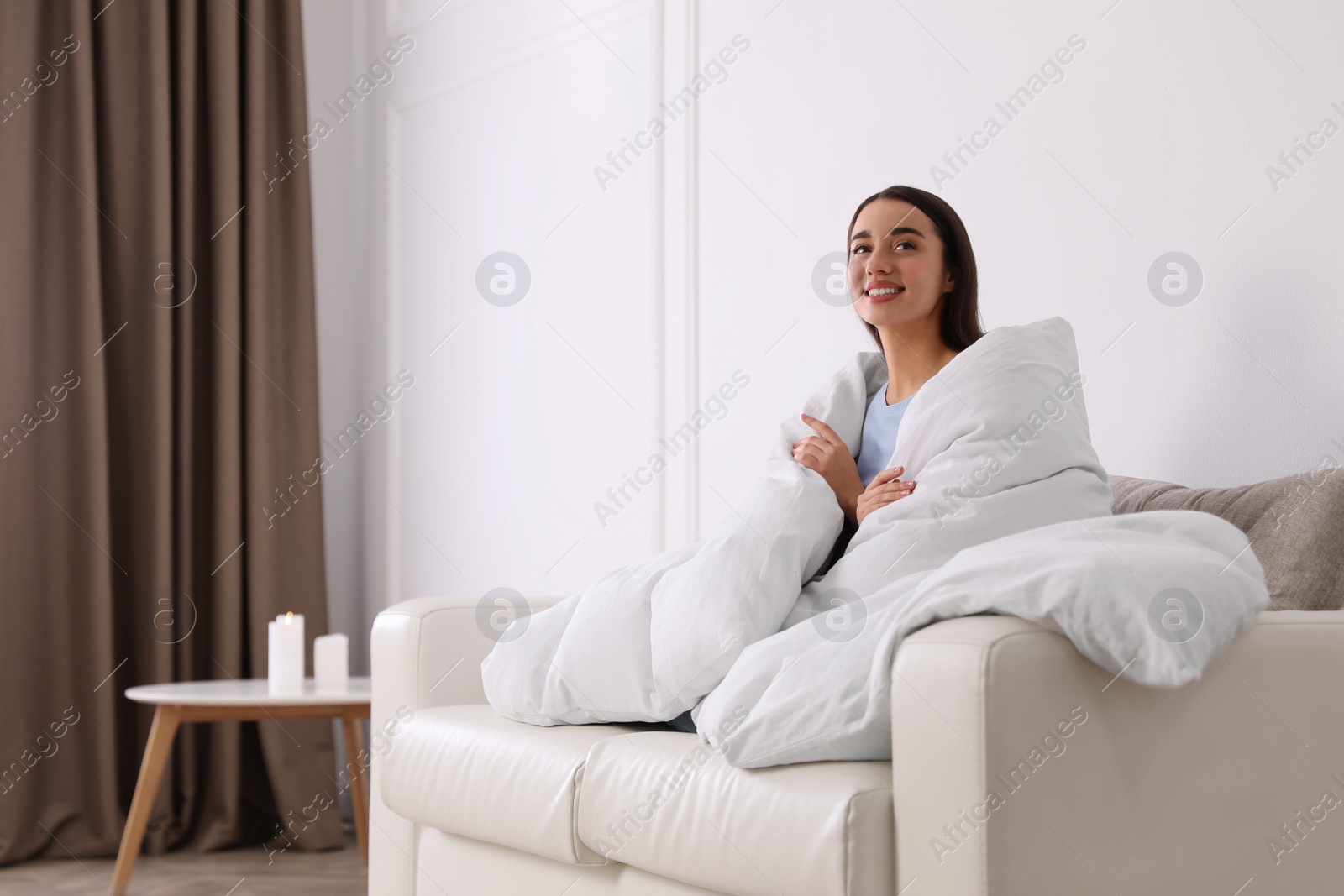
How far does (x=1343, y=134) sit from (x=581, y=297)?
172cm

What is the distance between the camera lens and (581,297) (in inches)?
119

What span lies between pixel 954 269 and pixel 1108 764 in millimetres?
1002

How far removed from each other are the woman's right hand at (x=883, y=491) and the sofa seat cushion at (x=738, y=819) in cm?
38


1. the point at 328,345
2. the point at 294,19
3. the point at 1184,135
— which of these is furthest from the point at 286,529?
the point at 1184,135

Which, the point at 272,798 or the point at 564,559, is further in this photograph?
the point at 272,798

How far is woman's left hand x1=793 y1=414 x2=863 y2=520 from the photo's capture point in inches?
68.2

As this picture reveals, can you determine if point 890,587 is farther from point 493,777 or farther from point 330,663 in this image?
point 330,663

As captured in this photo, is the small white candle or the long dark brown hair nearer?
the long dark brown hair

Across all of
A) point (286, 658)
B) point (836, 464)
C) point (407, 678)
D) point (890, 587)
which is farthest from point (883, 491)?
point (286, 658)

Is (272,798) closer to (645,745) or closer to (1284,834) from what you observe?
(645,745)

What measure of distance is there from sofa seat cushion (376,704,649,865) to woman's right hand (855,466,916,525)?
0.41 m

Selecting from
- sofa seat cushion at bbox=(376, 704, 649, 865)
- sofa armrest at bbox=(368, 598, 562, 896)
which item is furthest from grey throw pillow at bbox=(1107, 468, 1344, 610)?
sofa armrest at bbox=(368, 598, 562, 896)

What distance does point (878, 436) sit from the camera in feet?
6.16

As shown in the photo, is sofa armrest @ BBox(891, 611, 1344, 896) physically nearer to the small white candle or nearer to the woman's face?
the woman's face
